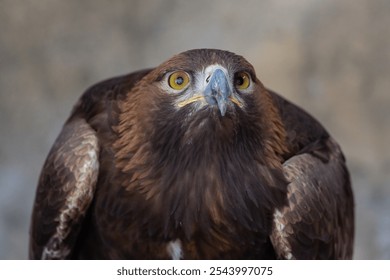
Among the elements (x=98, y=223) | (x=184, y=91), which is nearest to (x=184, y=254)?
(x=98, y=223)

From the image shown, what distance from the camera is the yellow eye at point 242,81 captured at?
366 cm

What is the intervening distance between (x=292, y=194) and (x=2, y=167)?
2686mm

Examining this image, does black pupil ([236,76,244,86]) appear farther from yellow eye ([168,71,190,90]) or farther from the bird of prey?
yellow eye ([168,71,190,90])

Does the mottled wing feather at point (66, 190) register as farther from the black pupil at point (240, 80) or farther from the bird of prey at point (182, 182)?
the black pupil at point (240, 80)

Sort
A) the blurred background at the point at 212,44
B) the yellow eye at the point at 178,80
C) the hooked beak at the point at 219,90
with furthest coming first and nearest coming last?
the blurred background at the point at 212,44
the yellow eye at the point at 178,80
the hooked beak at the point at 219,90

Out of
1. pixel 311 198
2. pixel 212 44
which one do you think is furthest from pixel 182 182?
pixel 212 44

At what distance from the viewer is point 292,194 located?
392cm

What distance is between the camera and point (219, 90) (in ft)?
11.3

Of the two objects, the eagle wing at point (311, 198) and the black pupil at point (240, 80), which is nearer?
the black pupil at point (240, 80)

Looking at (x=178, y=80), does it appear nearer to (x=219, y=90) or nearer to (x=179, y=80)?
(x=179, y=80)

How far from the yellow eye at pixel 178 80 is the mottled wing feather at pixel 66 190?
0.50 metres

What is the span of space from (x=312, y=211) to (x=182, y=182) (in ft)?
1.86

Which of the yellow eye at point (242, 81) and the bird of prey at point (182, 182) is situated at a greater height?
the yellow eye at point (242, 81)

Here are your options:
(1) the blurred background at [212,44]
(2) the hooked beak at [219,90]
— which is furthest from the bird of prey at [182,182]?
(1) the blurred background at [212,44]
